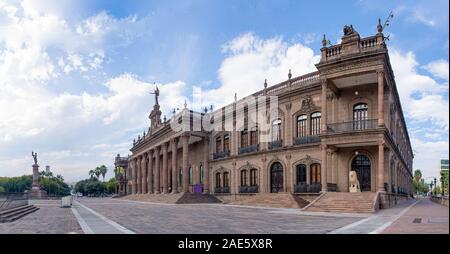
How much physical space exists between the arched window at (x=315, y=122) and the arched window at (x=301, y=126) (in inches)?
38.0

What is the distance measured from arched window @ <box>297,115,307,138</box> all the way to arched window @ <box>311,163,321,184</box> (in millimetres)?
3152

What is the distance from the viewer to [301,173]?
35969 mm

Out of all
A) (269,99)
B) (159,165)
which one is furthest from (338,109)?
(159,165)

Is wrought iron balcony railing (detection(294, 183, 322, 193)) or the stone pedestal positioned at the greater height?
wrought iron balcony railing (detection(294, 183, 322, 193))

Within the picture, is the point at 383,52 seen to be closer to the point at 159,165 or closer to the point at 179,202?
the point at 179,202

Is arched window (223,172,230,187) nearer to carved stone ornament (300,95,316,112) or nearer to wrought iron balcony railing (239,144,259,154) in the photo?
wrought iron balcony railing (239,144,259,154)

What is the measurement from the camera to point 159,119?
64.2 m

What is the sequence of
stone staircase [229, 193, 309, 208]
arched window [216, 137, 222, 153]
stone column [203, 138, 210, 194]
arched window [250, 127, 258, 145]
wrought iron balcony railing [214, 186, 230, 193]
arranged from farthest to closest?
stone column [203, 138, 210, 194], arched window [216, 137, 222, 153], wrought iron balcony railing [214, 186, 230, 193], arched window [250, 127, 258, 145], stone staircase [229, 193, 309, 208]

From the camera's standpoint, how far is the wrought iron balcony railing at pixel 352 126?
98.1 ft

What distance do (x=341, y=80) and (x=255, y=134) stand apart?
46.6 ft

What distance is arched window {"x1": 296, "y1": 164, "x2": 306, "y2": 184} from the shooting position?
1405 inches

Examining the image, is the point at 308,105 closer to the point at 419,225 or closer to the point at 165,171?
the point at 419,225

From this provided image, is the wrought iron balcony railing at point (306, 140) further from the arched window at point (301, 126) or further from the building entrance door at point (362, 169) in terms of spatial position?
the building entrance door at point (362, 169)

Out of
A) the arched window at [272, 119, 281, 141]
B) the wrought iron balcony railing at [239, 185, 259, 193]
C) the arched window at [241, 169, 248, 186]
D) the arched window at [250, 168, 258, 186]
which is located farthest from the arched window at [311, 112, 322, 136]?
the arched window at [241, 169, 248, 186]
